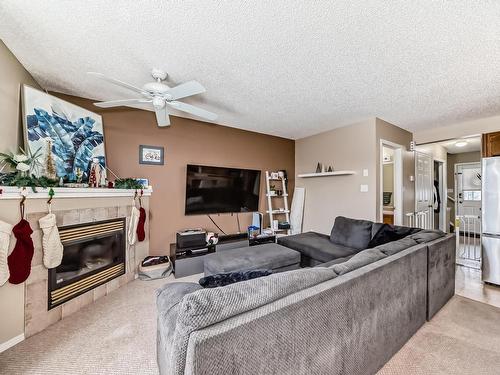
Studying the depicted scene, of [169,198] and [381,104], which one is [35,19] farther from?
[381,104]

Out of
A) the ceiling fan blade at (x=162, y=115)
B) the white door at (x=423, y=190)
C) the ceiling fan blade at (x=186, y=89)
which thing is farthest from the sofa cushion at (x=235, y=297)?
the white door at (x=423, y=190)

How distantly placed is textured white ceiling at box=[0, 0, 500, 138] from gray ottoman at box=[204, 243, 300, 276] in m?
2.01

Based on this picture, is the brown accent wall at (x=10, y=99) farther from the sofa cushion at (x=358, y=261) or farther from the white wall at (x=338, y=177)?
the white wall at (x=338, y=177)

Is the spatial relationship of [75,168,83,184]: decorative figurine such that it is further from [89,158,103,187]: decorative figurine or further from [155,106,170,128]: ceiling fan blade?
[155,106,170,128]: ceiling fan blade

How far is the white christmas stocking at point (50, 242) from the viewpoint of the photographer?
78.6 inches

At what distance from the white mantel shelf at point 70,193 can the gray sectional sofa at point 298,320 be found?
5.23 ft

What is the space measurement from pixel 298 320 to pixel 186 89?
2.03 metres

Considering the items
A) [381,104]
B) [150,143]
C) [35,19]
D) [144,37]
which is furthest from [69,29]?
[381,104]

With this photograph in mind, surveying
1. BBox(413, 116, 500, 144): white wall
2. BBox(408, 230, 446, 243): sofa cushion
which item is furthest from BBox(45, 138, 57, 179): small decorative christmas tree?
BBox(413, 116, 500, 144): white wall

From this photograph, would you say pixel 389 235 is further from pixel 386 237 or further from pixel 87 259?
pixel 87 259

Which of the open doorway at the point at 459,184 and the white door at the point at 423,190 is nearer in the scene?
the white door at the point at 423,190

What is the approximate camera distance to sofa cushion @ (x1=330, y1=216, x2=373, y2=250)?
3.01 meters

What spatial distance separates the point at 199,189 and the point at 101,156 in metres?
1.48

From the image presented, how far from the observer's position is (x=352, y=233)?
10.3ft
